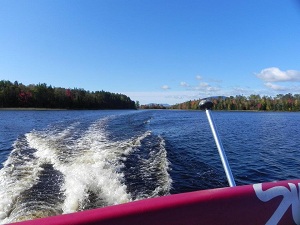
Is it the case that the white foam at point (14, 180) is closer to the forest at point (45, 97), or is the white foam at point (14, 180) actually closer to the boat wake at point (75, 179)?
the boat wake at point (75, 179)

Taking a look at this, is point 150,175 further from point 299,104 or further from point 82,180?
point 299,104

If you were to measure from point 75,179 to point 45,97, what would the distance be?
92.2m

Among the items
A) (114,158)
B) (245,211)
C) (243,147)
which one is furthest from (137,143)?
(245,211)

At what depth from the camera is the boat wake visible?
17.6 ft

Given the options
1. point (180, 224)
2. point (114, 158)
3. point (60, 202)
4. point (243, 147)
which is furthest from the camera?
point (243, 147)

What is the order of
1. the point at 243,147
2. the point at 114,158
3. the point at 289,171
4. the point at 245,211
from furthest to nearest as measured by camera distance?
1. the point at 243,147
2. the point at 289,171
3. the point at 114,158
4. the point at 245,211

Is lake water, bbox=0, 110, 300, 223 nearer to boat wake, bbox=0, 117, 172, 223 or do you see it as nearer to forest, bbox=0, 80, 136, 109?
boat wake, bbox=0, 117, 172, 223

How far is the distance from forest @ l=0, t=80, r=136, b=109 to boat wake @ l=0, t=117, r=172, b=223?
275 ft

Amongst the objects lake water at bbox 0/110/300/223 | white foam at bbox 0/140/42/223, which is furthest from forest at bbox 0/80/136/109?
white foam at bbox 0/140/42/223

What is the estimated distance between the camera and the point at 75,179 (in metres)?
6.74

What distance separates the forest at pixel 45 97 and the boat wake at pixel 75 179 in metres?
84.0

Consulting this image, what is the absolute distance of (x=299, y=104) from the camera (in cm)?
12312

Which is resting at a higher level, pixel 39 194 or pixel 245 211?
pixel 245 211

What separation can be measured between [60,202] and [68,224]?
3.74 meters
